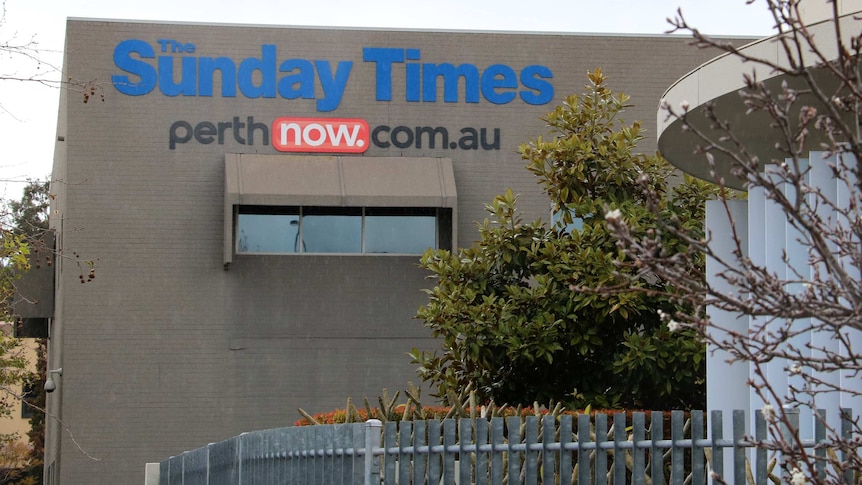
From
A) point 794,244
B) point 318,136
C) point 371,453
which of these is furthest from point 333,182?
point 371,453

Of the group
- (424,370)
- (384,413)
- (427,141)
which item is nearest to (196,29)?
(427,141)

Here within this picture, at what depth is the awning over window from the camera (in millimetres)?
20828

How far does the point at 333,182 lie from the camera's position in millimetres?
21125

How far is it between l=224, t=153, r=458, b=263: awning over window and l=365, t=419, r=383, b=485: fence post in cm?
1443

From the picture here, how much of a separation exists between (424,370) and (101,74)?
10.2 m

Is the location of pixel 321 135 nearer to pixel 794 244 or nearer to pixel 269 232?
pixel 269 232

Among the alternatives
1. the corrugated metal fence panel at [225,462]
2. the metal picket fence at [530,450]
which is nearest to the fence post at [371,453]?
the metal picket fence at [530,450]

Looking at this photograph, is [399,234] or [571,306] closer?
[571,306]

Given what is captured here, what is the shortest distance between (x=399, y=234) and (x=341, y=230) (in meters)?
1.05

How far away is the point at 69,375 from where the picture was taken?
20.8m

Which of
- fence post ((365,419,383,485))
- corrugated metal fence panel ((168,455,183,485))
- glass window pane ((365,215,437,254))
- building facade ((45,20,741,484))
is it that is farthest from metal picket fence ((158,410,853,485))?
glass window pane ((365,215,437,254))

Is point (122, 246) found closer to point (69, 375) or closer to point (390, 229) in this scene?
point (69, 375)

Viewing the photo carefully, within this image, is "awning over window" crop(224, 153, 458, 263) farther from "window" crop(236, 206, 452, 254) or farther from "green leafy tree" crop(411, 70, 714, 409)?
"green leafy tree" crop(411, 70, 714, 409)

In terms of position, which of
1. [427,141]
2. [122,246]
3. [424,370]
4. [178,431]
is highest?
[427,141]
